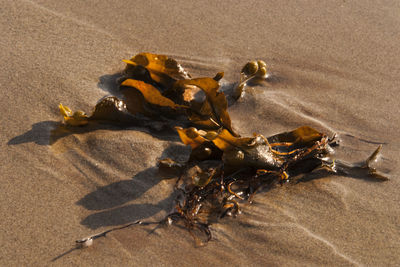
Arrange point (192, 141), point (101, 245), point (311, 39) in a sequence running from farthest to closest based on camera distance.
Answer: point (311, 39) → point (192, 141) → point (101, 245)

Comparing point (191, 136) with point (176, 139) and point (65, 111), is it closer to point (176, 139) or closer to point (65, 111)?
point (176, 139)

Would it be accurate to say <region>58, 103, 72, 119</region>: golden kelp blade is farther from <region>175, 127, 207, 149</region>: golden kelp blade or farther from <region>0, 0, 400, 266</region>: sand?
<region>175, 127, 207, 149</region>: golden kelp blade

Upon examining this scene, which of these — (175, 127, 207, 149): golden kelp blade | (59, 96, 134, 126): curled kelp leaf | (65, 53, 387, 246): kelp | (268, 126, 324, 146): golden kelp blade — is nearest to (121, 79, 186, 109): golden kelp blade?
(65, 53, 387, 246): kelp

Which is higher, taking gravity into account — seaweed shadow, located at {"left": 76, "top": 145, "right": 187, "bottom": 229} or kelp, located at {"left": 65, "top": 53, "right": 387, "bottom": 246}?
kelp, located at {"left": 65, "top": 53, "right": 387, "bottom": 246}

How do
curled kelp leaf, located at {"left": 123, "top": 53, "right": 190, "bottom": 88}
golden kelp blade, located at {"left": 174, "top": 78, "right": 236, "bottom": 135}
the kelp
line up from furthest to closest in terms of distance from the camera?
curled kelp leaf, located at {"left": 123, "top": 53, "right": 190, "bottom": 88}, golden kelp blade, located at {"left": 174, "top": 78, "right": 236, "bottom": 135}, the kelp

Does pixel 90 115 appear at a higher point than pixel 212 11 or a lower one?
lower

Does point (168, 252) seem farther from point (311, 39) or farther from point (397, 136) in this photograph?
point (311, 39)

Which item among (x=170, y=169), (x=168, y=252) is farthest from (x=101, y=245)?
(x=170, y=169)
